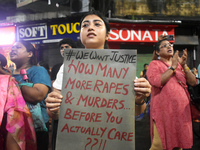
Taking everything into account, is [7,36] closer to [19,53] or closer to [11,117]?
[19,53]

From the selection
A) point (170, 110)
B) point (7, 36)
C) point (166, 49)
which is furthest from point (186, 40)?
point (7, 36)

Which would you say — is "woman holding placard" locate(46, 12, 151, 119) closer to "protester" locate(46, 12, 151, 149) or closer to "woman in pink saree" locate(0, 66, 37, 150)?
"protester" locate(46, 12, 151, 149)

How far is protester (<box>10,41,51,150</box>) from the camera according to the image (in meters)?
2.31

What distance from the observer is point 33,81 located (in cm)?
250

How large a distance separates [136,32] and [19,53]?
8358 mm

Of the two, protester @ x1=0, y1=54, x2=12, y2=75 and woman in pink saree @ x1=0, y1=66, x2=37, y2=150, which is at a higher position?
protester @ x1=0, y1=54, x2=12, y2=75

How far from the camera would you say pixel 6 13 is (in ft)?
44.3

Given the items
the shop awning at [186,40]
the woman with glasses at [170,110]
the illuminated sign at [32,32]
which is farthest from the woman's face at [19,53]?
the shop awning at [186,40]

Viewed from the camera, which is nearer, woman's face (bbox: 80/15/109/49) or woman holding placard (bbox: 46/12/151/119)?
woman holding placard (bbox: 46/12/151/119)

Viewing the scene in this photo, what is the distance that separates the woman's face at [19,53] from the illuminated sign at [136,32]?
7512 mm

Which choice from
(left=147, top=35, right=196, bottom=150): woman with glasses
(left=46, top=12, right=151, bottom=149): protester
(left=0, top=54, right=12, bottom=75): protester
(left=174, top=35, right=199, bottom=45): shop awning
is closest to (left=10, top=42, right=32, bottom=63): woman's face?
(left=0, top=54, right=12, bottom=75): protester

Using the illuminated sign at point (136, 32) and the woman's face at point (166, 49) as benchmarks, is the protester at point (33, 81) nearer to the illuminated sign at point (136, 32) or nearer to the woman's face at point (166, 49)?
the woman's face at point (166, 49)

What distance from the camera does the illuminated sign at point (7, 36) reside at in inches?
471

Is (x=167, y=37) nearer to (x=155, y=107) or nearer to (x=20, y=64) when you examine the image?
(x=155, y=107)
